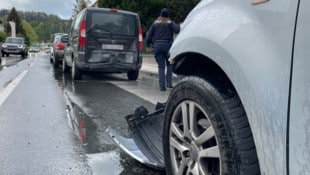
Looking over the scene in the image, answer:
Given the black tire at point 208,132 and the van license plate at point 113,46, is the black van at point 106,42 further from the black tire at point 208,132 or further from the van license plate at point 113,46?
the black tire at point 208,132

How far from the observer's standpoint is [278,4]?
2.08 m

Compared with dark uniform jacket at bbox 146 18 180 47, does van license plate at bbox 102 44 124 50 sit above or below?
below

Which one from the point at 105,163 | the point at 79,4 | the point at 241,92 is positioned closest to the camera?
the point at 241,92

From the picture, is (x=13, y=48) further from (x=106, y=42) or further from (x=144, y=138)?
(x=144, y=138)

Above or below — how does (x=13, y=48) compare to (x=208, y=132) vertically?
below

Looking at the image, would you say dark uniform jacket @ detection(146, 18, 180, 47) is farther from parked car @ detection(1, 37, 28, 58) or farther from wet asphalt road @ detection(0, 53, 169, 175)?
parked car @ detection(1, 37, 28, 58)

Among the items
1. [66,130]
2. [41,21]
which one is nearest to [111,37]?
[66,130]

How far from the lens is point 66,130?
18.6 ft

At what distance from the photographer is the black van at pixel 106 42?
11977mm

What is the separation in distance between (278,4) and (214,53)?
56 centimetres

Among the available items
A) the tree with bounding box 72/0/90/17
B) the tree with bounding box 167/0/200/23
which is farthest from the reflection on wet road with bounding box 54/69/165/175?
the tree with bounding box 72/0/90/17

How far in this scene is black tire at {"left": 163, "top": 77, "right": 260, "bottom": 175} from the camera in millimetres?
2346

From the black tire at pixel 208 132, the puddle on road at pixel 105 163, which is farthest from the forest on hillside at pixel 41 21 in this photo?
the black tire at pixel 208 132

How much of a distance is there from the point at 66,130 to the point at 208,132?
11.2 ft
